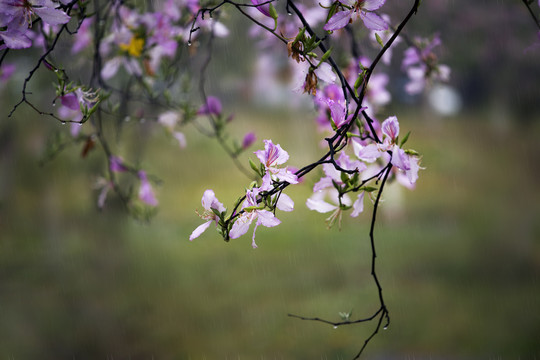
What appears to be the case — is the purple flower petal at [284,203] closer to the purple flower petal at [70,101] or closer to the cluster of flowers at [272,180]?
the cluster of flowers at [272,180]

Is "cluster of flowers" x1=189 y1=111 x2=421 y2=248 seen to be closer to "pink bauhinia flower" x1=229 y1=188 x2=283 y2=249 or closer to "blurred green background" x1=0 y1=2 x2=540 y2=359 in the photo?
"pink bauhinia flower" x1=229 y1=188 x2=283 y2=249

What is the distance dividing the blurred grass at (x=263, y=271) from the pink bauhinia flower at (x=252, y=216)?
4.47ft

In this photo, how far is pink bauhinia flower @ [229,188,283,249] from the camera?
82cm

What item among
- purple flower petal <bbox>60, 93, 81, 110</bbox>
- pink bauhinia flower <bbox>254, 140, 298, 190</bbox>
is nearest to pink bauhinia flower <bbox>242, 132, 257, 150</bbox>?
purple flower petal <bbox>60, 93, 81, 110</bbox>

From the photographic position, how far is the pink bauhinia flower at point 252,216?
2.70ft

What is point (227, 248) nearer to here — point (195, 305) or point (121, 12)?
point (195, 305)

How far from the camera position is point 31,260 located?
5008mm

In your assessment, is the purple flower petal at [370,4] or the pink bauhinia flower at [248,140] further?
the pink bauhinia flower at [248,140]

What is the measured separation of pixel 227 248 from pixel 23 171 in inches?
97.1

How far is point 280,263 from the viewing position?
4.86 metres

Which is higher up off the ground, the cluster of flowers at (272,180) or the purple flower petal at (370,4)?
the purple flower petal at (370,4)

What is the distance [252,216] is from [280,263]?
160 inches

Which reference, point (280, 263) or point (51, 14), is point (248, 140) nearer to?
point (51, 14)

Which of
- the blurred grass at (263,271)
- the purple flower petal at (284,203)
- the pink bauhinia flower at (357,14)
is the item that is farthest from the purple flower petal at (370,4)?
the blurred grass at (263,271)
